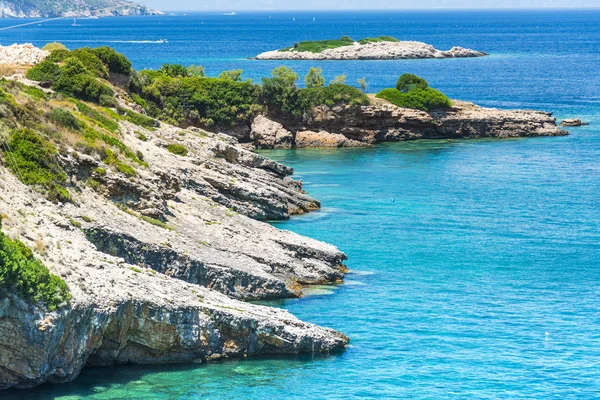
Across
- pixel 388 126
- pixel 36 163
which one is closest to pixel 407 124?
pixel 388 126

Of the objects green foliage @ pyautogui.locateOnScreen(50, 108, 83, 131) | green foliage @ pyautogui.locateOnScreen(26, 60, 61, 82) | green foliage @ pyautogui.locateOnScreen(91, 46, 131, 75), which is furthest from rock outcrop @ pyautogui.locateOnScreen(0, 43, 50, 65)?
green foliage @ pyautogui.locateOnScreen(50, 108, 83, 131)

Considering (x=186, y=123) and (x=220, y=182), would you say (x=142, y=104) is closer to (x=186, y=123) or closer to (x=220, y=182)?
(x=186, y=123)

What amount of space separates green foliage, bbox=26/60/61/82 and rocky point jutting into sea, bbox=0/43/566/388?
22.3ft

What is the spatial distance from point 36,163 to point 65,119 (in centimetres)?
749

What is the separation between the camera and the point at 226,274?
45031 mm

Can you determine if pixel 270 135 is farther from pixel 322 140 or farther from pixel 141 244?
pixel 141 244

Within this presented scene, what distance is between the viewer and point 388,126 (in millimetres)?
107938

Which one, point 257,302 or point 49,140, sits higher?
point 49,140

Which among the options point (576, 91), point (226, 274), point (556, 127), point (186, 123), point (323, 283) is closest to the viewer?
point (226, 274)

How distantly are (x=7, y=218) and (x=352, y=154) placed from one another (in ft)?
212

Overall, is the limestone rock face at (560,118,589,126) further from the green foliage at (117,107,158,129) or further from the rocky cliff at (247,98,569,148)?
the green foliage at (117,107,158,129)

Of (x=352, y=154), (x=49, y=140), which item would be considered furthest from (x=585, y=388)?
(x=352, y=154)

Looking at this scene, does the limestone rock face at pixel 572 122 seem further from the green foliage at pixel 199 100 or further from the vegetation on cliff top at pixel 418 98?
the green foliage at pixel 199 100

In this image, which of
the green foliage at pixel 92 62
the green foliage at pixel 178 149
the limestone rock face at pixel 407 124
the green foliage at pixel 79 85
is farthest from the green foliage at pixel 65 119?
the limestone rock face at pixel 407 124
